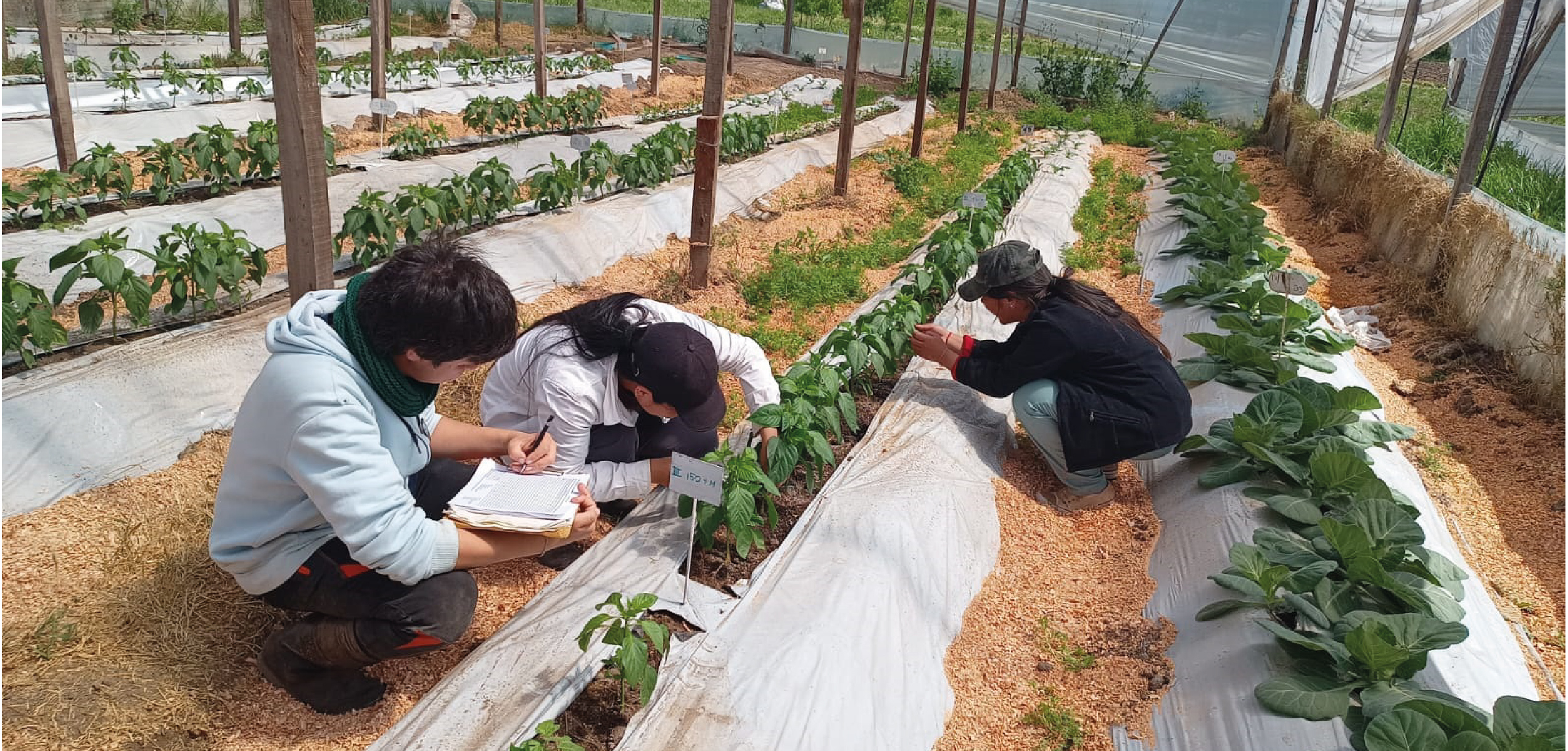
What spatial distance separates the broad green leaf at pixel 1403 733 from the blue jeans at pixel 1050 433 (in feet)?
5.39

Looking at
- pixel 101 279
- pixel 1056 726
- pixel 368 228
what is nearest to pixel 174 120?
pixel 368 228

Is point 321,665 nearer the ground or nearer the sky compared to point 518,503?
nearer the ground

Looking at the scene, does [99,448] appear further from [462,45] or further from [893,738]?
[462,45]

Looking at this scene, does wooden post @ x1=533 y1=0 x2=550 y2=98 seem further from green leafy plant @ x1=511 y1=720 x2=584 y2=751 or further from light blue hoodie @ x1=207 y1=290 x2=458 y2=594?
green leafy plant @ x1=511 y1=720 x2=584 y2=751

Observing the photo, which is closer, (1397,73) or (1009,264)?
(1009,264)

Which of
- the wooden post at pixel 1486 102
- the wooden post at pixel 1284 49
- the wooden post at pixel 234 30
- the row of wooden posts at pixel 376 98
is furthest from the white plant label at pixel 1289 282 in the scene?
the wooden post at pixel 234 30

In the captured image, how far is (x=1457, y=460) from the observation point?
4551 millimetres

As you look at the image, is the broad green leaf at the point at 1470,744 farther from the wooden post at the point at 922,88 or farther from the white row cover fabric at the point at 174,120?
the wooden post at the point at 922,88

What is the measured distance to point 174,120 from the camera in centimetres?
842

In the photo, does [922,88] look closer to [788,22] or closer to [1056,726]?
[1056,726]

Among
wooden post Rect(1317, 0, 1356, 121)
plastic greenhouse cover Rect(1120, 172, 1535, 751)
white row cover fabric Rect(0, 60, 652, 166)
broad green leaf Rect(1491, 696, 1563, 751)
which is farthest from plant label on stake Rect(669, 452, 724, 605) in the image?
wooden post Rect(1317, 0, 1356, 121)

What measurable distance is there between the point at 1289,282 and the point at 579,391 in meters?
3.22

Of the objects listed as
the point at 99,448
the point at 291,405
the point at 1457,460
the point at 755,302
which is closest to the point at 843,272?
the point at 755,302

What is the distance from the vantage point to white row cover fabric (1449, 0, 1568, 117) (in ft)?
29.2
